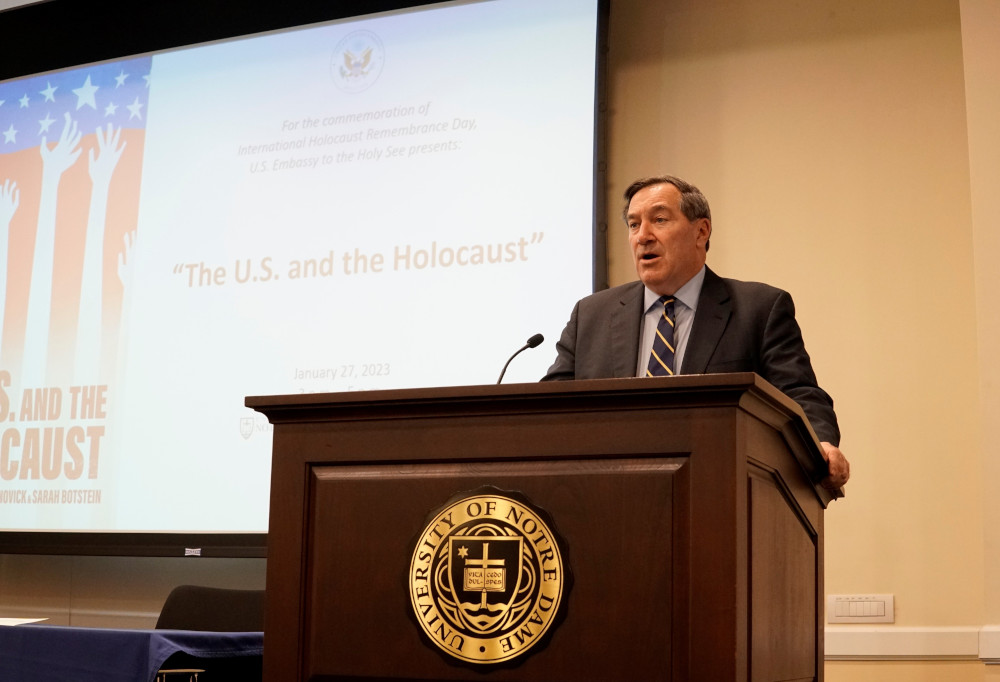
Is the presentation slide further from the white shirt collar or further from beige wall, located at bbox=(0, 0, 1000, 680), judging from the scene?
the white shirt collar

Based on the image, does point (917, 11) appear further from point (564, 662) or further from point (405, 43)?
point (564, 662)

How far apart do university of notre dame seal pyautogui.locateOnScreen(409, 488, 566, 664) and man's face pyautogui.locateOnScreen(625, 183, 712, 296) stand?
1083mm

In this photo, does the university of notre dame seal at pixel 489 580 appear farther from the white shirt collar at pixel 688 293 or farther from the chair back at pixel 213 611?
the chair back at pixel 213 611

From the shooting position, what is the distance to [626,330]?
94.7 inches

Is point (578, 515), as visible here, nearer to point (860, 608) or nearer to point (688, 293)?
point (688, 293)

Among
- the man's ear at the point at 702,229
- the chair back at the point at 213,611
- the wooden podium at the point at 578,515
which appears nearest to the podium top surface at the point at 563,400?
the wooden podium at the point at 578,515

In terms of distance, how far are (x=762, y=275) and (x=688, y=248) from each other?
125 cm

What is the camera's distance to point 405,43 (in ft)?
13.6

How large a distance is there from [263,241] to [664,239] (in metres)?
2.11

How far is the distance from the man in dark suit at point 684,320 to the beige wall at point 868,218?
1.11 meters

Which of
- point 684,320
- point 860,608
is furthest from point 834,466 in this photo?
point 860,608

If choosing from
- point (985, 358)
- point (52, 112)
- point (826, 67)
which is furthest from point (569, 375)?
point (52, 112)

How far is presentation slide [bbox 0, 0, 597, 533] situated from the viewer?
3.82m

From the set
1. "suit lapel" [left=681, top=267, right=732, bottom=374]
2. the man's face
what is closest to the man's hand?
"suit lapel" [left=681, top=267, right=732, bottom=374]
